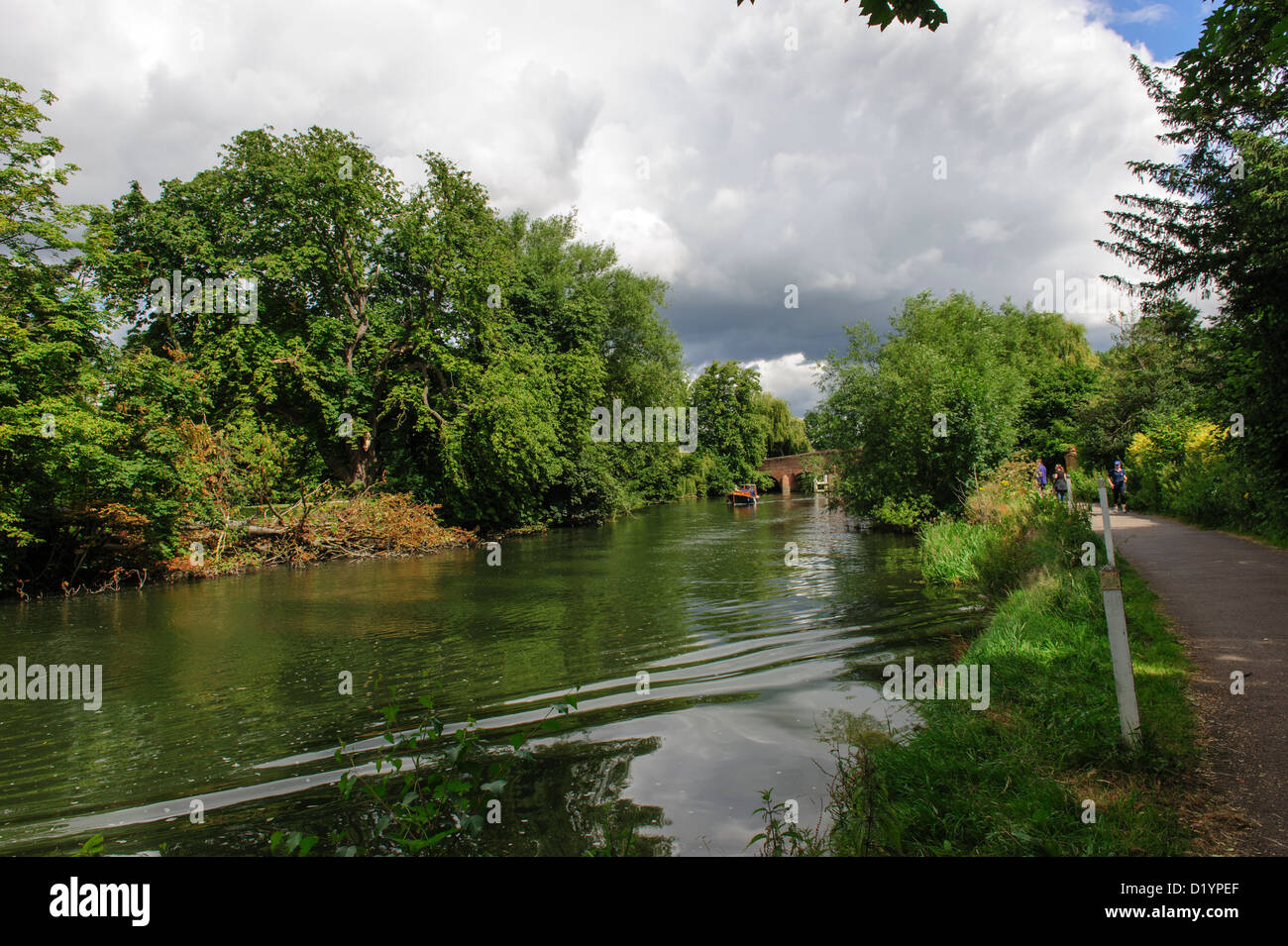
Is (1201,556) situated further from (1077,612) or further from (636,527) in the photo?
(636,527)

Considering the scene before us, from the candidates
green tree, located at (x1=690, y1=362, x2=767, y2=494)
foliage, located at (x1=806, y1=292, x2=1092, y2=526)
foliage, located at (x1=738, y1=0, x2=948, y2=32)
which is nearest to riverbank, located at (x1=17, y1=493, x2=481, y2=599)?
foliage, located at (x1=806, y1=292, x2=1092, y2=526)

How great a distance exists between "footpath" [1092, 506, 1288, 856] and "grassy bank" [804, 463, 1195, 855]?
0.70 feet

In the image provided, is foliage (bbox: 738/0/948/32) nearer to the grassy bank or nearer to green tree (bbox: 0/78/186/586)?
the grassy bank

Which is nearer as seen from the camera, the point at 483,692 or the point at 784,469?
the point at 483,692

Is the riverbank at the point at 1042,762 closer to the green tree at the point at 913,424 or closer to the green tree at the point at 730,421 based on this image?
the green tree at the point at 913,424

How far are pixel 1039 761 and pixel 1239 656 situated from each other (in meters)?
3.18

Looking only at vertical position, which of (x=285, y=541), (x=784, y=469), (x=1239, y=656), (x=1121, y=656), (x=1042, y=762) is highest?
(x=784, y=469)

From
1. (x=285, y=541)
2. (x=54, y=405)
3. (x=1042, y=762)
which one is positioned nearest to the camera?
(x=1042, y=762)

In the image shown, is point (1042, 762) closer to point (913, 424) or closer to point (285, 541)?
point (913, 424)

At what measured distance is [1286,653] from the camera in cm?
635

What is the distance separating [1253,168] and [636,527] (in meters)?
26.5

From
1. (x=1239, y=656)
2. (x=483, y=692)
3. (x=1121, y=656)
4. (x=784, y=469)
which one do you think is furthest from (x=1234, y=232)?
(x=784, y=469)

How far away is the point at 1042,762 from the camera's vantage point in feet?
16.2
